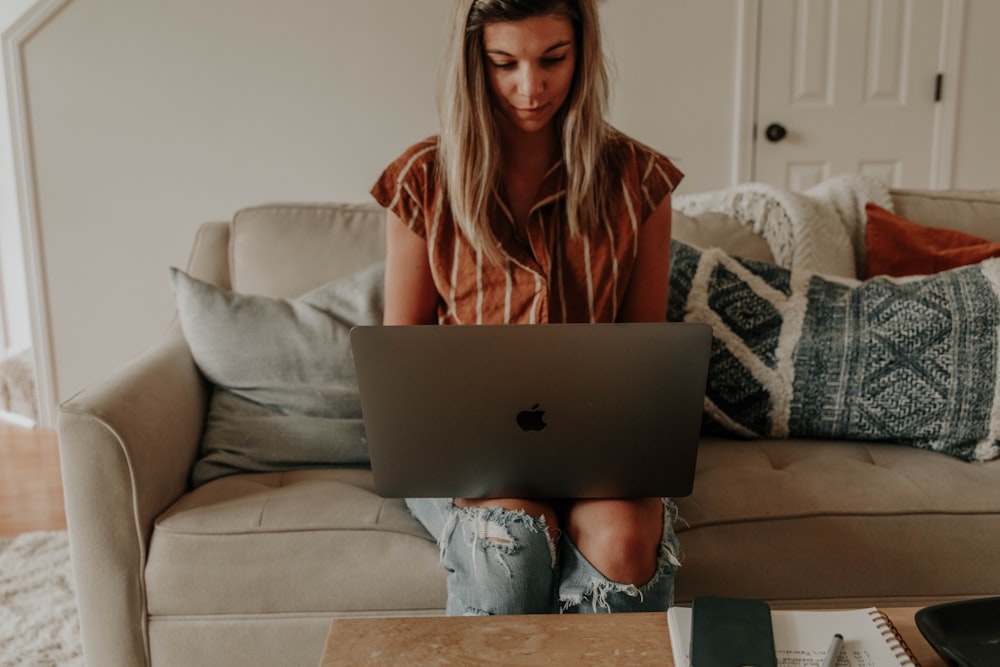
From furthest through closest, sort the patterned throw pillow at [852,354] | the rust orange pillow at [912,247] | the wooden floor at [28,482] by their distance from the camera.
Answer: the wooden floor at [28,482] → the rust orange pillow at [912,247] → the patterned throw pillow at [852,354]

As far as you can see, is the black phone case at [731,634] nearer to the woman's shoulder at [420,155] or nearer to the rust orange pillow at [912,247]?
the woman's shoulder at [420,155]

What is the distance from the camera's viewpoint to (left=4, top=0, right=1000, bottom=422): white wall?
264 cm

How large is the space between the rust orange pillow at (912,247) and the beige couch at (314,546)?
472mm

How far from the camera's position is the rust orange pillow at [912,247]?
163cm

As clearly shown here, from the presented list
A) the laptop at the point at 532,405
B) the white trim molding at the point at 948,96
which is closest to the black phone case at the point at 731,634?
the laptop at the point at 532,405

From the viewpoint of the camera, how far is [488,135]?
4.23ft

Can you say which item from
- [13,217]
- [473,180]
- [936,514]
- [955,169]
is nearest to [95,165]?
[13,217]

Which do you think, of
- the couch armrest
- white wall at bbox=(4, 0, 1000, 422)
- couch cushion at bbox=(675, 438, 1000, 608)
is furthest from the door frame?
the couch armrest

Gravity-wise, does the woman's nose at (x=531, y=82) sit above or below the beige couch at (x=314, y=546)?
above

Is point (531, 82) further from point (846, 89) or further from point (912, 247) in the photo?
point (846, 89)

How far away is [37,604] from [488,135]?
4.22 ft

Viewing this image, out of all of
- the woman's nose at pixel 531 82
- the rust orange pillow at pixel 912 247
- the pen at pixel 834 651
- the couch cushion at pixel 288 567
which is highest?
the woman's nose at pixel 531 82

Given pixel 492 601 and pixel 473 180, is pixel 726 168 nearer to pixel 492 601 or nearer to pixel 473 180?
pixel 473 180

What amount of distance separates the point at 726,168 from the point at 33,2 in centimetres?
227
